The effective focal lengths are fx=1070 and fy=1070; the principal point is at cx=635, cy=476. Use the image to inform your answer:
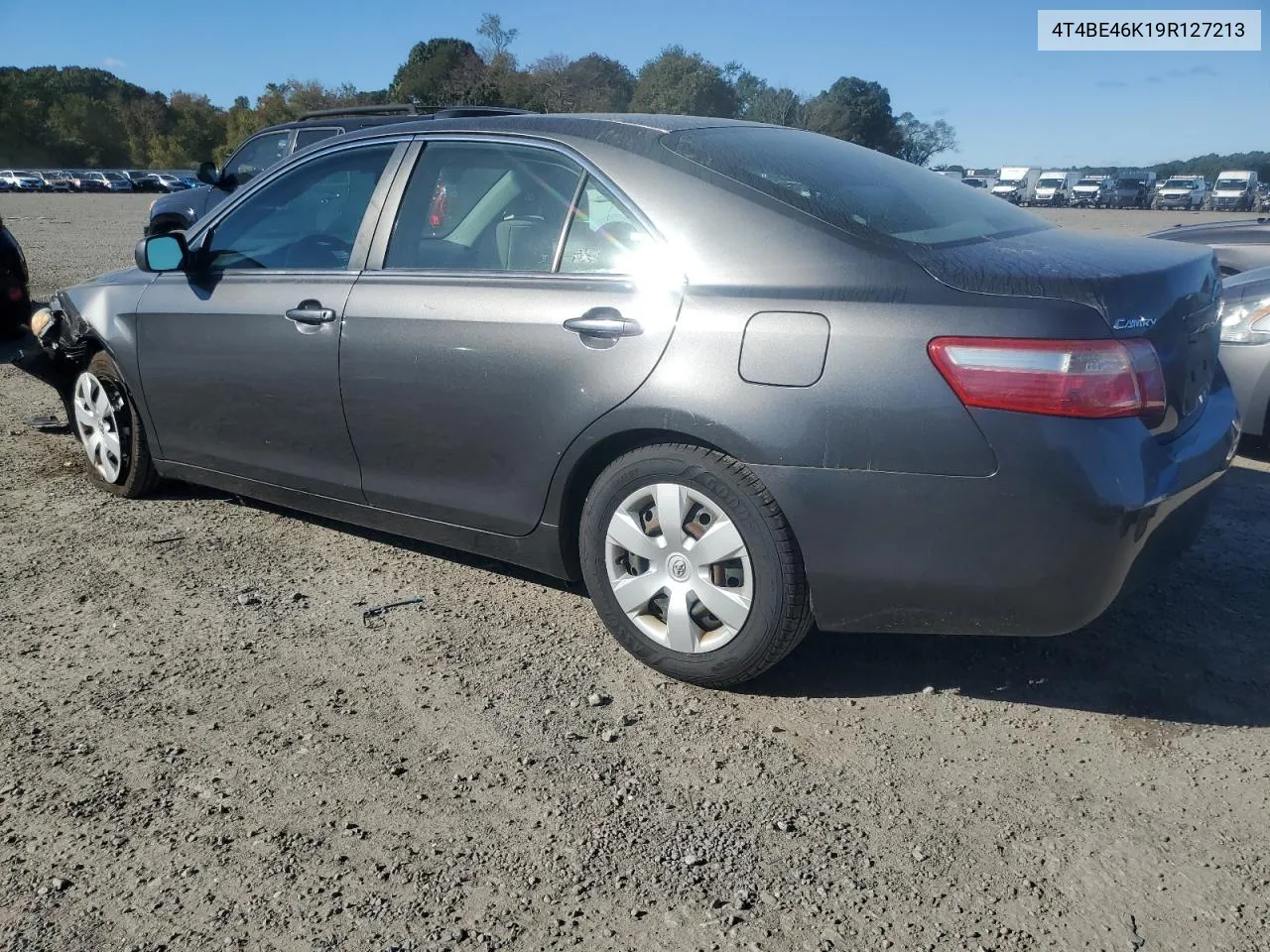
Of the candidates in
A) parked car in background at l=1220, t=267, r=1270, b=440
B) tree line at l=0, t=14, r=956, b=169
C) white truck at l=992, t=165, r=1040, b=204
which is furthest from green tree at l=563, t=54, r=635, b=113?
parked car in background at l=1220, t=267, r=1270, b=440

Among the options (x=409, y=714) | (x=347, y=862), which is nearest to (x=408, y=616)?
(x=409, y=714)

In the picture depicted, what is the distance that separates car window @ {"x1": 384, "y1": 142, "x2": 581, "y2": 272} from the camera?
3.44 metres

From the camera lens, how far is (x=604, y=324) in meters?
3.13

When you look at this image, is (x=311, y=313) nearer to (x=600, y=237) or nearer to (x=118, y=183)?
(x=600, y=237)

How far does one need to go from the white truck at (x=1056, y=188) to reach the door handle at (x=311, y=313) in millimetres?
68337

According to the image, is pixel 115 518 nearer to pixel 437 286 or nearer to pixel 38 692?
pixel 38 692

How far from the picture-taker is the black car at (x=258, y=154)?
37.7ft

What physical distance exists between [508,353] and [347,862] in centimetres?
158

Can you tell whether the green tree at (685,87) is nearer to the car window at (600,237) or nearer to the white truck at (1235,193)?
the white truck at (1235,193)

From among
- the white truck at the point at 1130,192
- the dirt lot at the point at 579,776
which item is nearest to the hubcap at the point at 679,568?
the dirt lot at the point at 579,776

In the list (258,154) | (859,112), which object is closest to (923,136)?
(859,112)

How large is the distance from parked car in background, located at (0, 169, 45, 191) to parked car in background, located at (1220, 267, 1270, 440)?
6893 cm

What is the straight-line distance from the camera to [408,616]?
3730 millimetres

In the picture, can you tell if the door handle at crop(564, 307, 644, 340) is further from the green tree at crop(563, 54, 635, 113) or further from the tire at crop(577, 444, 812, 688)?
the green tree at crop(563, 54, 635, 113)
